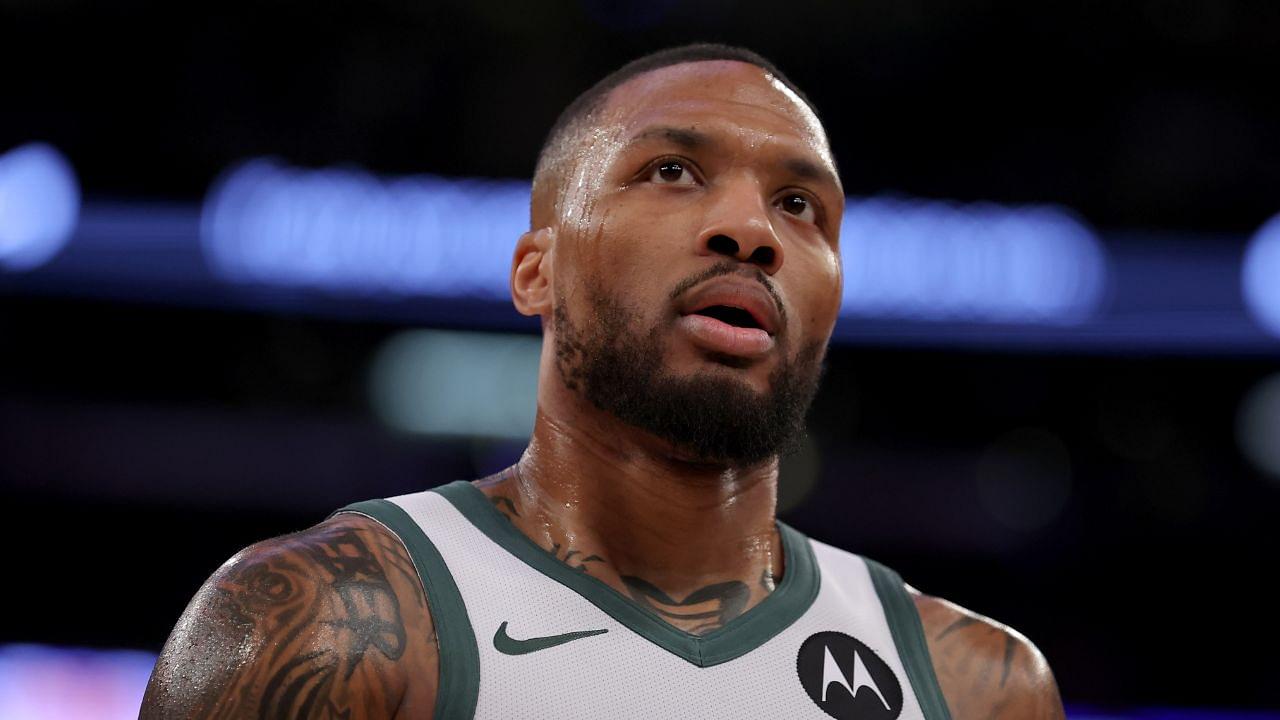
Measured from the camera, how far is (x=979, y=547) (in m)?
9.46

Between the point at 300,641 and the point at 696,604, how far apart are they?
0.74m

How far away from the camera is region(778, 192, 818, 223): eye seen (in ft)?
8.09

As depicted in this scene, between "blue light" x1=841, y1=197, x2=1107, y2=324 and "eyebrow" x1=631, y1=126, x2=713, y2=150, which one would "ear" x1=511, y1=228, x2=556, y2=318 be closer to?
"eyebrow" x1=631, y1=126, x2=713, y2=150

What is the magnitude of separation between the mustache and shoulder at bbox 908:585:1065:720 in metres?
0.62

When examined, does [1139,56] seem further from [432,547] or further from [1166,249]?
[432,547]

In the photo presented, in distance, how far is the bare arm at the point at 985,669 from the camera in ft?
7.70

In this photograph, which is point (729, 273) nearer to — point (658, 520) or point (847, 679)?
point (658, 520)

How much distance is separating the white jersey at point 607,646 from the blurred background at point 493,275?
5.45 meters

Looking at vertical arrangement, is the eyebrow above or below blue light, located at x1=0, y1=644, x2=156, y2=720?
above

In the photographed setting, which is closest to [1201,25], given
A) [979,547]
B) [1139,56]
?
[1139,56]

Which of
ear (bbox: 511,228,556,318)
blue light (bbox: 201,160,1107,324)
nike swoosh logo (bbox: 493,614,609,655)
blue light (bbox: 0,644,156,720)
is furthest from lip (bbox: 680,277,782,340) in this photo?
blue light (bbox: 0,644,156,720)

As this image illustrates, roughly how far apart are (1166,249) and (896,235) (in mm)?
1630

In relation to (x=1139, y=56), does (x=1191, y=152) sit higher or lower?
lower

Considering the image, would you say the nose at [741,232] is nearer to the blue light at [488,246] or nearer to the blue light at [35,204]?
the blue light at [488,246]
